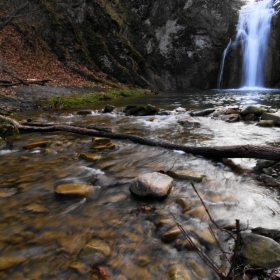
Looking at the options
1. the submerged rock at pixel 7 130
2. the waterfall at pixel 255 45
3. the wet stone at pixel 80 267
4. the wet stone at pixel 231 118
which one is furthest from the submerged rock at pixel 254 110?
the waterfall at pixel 255 45

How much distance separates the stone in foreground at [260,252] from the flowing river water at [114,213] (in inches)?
10.5

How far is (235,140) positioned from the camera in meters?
5.53

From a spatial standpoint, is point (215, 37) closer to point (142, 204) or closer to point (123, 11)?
point (123, 11)

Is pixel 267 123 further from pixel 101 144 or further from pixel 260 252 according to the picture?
pixel 260 252

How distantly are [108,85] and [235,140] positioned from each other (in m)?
17.7

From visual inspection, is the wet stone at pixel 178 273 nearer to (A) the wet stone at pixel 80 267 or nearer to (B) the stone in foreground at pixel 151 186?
(A) the wet stone at pixel 80 267

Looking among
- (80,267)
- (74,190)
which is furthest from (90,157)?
(80,267)

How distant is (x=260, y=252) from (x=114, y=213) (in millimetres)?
1519

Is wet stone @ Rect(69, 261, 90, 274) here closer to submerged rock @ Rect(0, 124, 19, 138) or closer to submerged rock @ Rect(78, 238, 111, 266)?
submerged rock @ Rect(78, 238, 111, 266)

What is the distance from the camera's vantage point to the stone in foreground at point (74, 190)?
304 centimetres

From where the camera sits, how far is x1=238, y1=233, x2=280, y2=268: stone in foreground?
1719mm

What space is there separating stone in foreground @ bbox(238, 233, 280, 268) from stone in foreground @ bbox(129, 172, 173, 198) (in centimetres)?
115

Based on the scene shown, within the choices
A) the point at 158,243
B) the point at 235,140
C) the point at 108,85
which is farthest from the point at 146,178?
the point at 108,85

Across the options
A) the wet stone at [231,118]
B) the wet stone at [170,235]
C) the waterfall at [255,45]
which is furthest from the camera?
the waterfall at [255,45]
